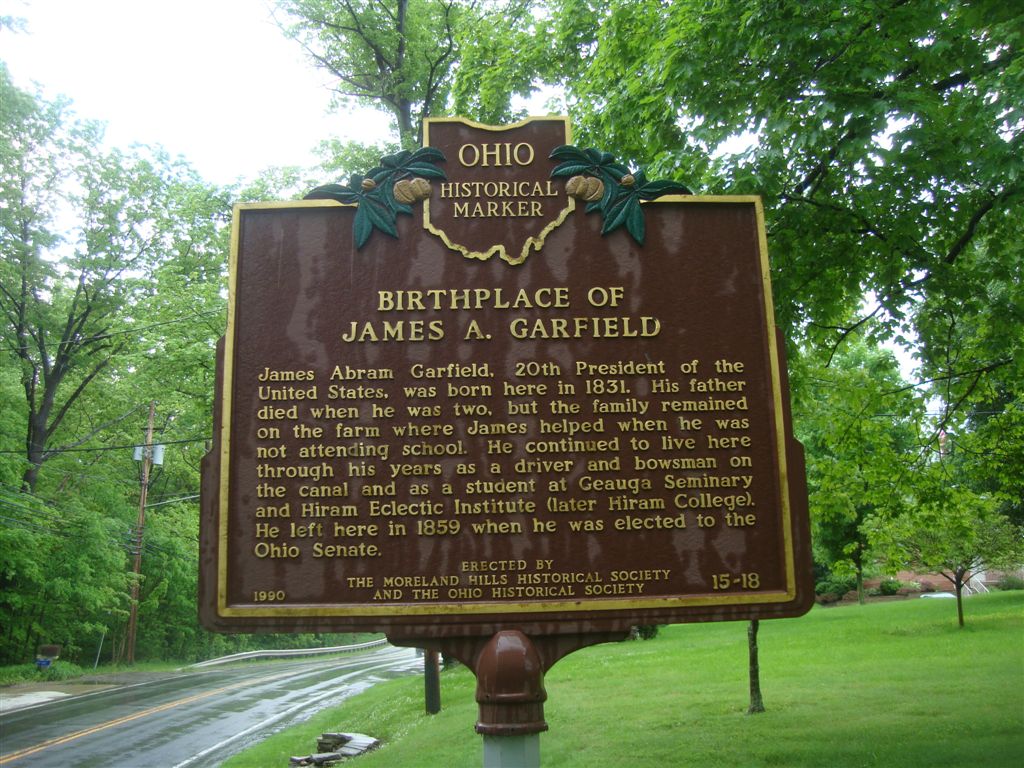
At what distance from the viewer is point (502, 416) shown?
4.72 meters

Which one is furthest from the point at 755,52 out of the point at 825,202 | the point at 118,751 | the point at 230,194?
the point at 230,194

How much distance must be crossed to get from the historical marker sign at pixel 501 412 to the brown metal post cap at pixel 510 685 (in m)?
0.12

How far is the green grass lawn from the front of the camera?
388 inches

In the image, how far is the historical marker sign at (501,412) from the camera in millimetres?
4504

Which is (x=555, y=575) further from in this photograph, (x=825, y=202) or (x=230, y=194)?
(x=230, y=194)

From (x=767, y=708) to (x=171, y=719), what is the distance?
13.5m

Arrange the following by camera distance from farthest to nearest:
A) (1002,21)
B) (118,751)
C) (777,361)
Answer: (118,751)
(1002,21)
(777,361)

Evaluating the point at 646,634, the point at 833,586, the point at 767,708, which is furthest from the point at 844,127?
the point at 833,586

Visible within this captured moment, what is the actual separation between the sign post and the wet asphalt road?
1140 cm

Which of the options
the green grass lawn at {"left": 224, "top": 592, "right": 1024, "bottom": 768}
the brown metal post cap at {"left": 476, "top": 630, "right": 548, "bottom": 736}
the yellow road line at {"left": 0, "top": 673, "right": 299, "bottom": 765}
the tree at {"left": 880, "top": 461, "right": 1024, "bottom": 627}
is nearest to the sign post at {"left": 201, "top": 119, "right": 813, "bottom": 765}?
the brown metal post cap at {"left": 476, "top": 630, "right": 548, "bottom": 736}

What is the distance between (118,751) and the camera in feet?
49.5

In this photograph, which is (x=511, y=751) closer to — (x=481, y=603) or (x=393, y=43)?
(x=481, y=603)

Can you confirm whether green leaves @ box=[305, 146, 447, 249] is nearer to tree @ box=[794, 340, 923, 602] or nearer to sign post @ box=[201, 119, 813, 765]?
sign post @ box=[201, 119, 813, 765]

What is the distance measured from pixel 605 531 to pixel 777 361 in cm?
141
